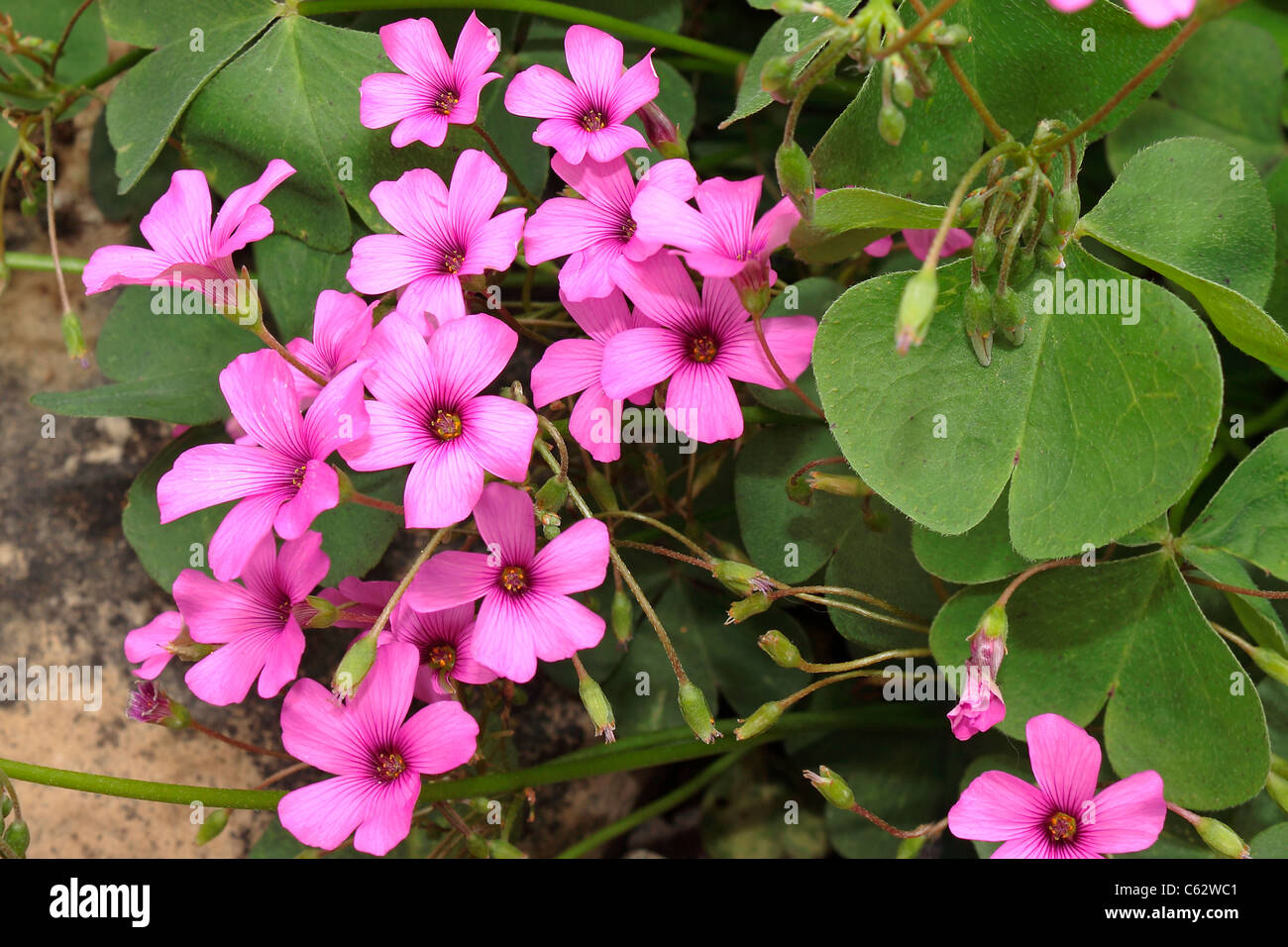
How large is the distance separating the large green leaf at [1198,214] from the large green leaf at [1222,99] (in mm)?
342

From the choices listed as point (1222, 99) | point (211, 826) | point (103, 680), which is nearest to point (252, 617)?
point (211, 826)

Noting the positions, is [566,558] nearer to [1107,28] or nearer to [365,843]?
[365,843]

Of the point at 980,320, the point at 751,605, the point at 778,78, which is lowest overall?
the point at 751,605

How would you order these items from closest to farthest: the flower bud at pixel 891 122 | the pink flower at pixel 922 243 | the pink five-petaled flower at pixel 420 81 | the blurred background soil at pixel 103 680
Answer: the flower bud at pixel 891 122 < the pink five-petaled flower at pixel 420 81 < the pink flower at pixel 922 243 < the blurred background soil at pixel 103 680

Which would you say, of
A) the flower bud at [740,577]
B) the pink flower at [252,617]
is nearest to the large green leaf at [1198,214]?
the flower bud at [740,577]

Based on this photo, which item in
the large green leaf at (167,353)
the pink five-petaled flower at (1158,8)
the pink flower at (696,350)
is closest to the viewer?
the pink five-petaled flower at (1158,8)

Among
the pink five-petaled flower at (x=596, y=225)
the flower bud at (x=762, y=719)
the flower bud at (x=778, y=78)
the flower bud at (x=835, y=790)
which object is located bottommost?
the flower bud at (x=835, y=790)

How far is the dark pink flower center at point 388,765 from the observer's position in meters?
1.13

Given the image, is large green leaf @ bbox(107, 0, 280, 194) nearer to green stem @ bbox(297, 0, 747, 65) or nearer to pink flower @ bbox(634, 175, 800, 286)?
green stem @ bbox(297, 0, 747, 65)

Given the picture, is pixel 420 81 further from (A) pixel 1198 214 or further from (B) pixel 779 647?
(A) pixel 1198 214

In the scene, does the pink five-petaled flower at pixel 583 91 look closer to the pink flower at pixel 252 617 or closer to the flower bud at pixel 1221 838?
the pink flower at pixel 252 617

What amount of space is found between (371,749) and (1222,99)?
1.51m

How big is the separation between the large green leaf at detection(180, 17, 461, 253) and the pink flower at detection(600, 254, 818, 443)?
0.46 metres

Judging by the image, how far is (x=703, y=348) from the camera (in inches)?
45.8
